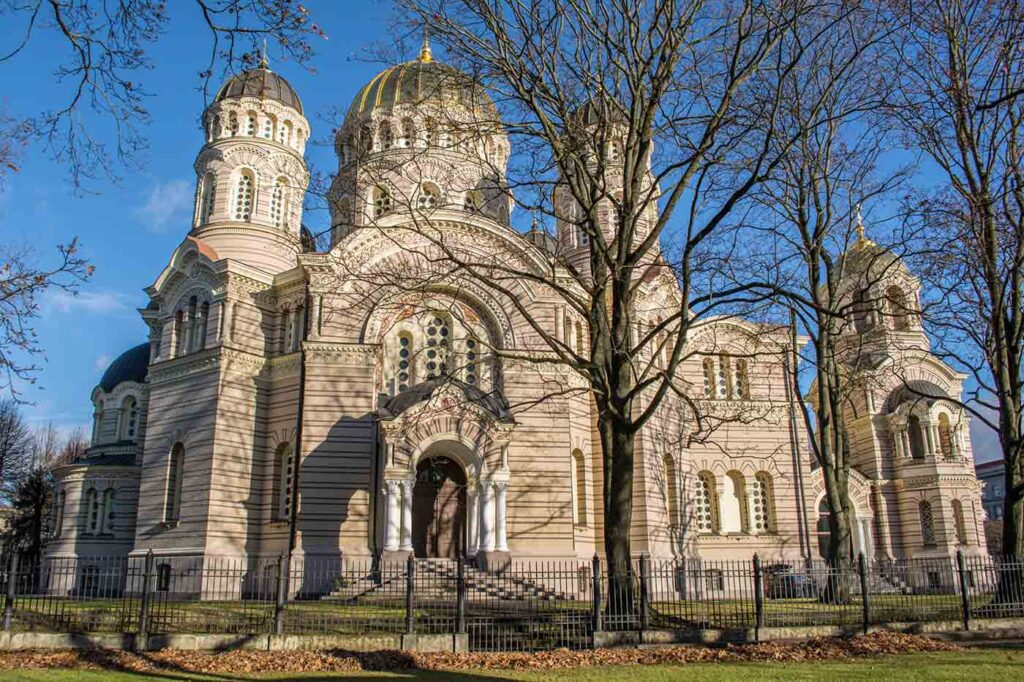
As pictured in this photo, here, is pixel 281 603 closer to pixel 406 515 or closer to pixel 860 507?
pixel 406 515

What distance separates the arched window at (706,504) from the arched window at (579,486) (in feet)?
16.6

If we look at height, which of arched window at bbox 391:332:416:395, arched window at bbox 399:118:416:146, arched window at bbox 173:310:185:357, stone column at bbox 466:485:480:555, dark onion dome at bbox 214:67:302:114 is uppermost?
dark onion dome at bbox 214:67:302:114

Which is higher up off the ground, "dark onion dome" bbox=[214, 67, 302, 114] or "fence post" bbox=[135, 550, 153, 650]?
"dark onion dome" bbox=[214, 67, 302, 114]

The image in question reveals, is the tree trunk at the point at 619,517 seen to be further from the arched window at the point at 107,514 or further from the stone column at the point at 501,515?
the arched window at the point at 107,514

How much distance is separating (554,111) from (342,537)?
1436cm

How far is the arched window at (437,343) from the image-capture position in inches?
1067

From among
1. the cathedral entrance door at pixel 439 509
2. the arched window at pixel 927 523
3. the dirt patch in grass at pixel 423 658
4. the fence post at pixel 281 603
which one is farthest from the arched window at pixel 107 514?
the arched window at pixel 927 523

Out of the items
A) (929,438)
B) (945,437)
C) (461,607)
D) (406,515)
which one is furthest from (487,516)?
(945,437)

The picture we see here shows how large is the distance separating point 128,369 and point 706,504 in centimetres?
2349

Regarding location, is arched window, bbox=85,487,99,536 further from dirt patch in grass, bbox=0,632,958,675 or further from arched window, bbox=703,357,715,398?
arched window, bbox=703,357,715,398

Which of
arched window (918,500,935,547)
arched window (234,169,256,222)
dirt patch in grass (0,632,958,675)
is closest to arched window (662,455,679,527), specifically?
arched window (918,500,935,547)

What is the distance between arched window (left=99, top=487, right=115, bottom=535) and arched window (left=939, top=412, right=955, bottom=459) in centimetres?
3400

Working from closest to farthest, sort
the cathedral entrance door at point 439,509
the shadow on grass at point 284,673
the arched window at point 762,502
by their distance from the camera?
the shadow on grass at point 284,673, the cathedral entrance door at point 439,509, the arched window at point 762,502

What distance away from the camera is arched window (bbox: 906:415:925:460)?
122 feet
